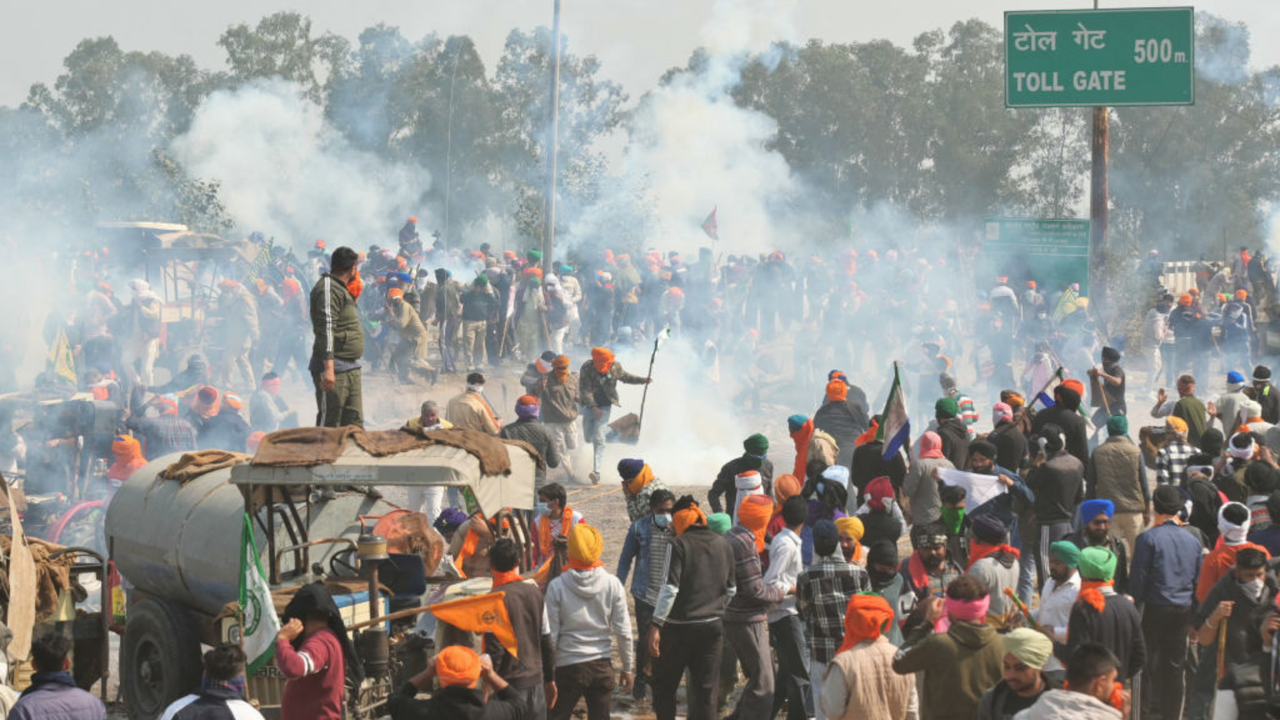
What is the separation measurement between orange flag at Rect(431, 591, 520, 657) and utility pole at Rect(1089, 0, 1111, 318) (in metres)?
20.9

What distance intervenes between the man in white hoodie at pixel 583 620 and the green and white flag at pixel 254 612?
1.42 m

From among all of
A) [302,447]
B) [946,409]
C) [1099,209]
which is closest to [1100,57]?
[1099,209]

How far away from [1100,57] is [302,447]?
18587 millimetres

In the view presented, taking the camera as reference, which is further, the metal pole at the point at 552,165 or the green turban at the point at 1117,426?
the metal pole at the point at 552,165

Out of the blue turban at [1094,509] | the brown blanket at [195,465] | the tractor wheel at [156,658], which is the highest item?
the brown blanket at [195,465]

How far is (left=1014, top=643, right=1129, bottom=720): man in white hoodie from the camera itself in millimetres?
5711

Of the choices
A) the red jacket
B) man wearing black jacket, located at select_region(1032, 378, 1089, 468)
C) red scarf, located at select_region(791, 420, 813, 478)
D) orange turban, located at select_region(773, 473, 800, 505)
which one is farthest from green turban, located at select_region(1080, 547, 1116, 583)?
red scarf, located at select_region(791, 420, 813, 478)

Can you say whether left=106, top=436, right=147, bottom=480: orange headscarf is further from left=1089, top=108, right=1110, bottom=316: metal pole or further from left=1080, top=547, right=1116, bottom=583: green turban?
left=1089, top=108, right=1110, bottom=316: metal pole

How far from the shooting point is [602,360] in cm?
1755

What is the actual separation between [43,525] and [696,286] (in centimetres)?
1691

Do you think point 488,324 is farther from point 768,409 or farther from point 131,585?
point 131,585

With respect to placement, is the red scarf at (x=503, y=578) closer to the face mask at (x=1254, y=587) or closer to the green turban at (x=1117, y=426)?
the face mask at (x=1254, y=587)

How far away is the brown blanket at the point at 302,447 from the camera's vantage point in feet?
28.2

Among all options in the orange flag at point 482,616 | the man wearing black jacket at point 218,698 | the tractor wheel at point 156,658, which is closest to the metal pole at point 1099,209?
the tractor wheel at point 156,658
